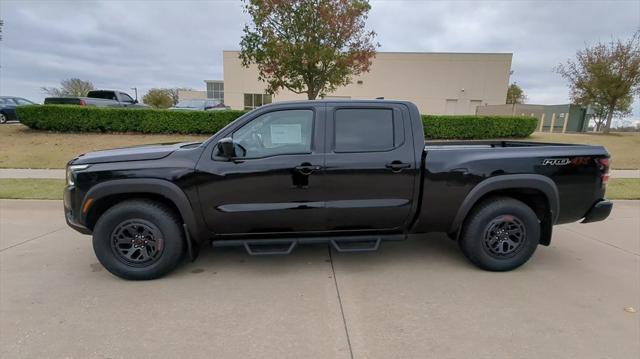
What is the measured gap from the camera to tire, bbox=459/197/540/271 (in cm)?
372

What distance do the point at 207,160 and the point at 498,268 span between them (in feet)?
10.8

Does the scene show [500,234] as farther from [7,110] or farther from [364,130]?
[7,110]

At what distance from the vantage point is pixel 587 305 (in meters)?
3.11

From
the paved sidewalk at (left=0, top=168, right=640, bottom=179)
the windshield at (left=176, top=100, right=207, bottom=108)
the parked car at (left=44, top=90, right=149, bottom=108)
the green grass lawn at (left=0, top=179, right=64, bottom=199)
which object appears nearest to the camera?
the green grass lawn at (left=0, top=179, right=64, bottom=199)

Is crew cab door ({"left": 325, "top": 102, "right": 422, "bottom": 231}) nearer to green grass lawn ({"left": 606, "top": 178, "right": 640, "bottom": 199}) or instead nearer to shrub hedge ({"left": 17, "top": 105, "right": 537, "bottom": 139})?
green grass lawn ({"left": 606, "top": 178, "right": 640, "bottom": 199})

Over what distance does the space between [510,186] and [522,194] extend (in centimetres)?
36

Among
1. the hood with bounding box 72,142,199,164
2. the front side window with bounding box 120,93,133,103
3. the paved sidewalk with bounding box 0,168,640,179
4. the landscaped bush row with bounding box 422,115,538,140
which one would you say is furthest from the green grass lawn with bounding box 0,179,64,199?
the landscaped bush row with bounding box 422,115,538,140

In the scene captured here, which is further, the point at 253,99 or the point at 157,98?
the point at 157,98

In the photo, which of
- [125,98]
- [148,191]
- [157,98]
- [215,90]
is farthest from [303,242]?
[157,98]

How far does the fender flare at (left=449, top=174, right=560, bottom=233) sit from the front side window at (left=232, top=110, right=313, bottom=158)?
5.79 feet

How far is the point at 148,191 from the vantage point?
3.40m

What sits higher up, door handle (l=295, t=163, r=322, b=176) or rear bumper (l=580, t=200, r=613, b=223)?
door handle (l=295, t=163, r=322, b=176)

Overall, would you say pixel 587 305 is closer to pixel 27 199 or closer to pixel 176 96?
pixel 27 199

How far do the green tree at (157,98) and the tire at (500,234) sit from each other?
50.8m
